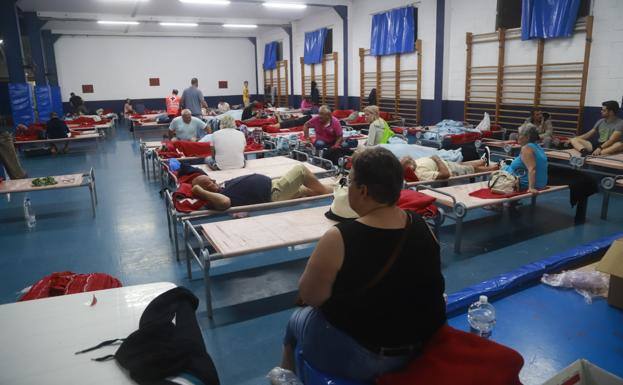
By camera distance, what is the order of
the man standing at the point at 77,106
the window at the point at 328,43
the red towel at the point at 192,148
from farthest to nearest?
the man standing at the point at 77,106
the window at the point at 328,43
the red towel at the point at 192,148

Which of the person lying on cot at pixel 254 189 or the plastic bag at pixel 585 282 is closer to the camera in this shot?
the plastic bag at pixel 585 282

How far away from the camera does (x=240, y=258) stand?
4.05m

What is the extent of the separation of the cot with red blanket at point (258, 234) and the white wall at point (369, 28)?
24.6 feet

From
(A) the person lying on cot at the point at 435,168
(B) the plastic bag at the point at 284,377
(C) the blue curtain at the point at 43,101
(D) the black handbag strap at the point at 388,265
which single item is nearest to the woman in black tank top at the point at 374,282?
(D) the black handbag strap at the point at 388,265

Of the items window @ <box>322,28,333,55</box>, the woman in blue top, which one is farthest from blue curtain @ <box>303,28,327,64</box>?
the woman in blue top

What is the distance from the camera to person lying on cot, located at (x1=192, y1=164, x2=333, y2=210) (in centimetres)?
389

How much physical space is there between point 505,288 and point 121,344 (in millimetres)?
2420

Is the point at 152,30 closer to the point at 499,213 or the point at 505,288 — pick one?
the point at 499,213

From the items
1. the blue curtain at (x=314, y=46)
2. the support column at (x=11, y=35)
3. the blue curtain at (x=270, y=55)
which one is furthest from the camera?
the blue curtain at (x=270, y=55)

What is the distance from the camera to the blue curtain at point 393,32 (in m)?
10.6

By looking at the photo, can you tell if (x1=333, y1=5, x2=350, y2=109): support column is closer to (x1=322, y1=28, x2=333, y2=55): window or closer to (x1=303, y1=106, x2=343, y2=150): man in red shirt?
(x1=322, y1=28, x2=333, y2=55): window

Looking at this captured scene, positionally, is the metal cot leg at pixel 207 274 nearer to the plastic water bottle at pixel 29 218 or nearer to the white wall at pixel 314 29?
the plastic water bottle at pixel 29 218

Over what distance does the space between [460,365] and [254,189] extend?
9.25 feet

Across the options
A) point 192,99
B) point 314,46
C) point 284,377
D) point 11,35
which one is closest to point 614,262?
point 284,377
